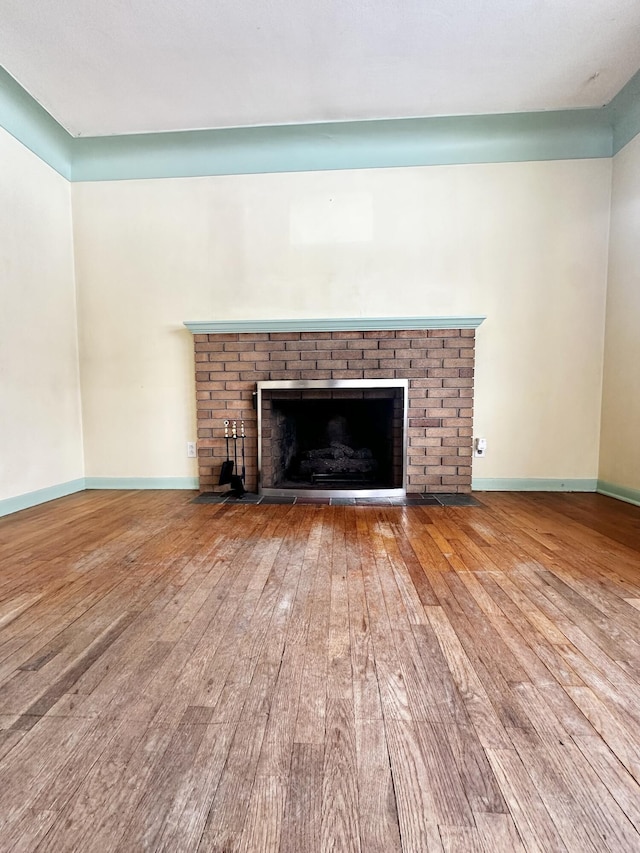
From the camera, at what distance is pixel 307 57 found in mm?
2188

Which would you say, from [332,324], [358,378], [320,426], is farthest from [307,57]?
[320,426]

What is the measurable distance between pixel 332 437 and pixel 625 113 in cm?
302

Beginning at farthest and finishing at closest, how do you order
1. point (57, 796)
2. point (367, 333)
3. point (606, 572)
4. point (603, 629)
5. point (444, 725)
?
point (367, 333) → point (606, 572) → point (603, 629) → point (444, 725) → point (57, 796)

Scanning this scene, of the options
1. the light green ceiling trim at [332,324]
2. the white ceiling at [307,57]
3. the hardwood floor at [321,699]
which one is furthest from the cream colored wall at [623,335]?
the hardwood floor at [321,699]

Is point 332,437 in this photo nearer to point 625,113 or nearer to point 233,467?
point 233,467

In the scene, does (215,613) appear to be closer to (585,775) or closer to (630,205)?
(585,775)

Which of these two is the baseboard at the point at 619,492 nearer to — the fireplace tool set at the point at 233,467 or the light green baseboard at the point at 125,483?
the fireplace tool set at the point at 233,467

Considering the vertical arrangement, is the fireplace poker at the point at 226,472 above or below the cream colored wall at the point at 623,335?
below

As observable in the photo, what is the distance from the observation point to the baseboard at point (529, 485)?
9.53 feet

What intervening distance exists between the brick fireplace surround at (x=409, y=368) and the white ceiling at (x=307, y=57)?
149cm

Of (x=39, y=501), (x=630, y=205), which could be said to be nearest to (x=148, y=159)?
(x=39, y=501)

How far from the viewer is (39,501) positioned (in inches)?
106

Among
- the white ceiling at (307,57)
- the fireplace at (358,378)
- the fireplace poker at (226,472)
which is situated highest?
the white ceiling at (307,57)

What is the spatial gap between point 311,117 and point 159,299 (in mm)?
1709
